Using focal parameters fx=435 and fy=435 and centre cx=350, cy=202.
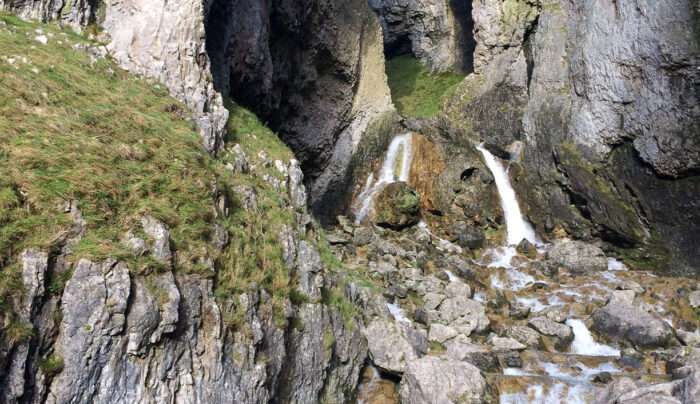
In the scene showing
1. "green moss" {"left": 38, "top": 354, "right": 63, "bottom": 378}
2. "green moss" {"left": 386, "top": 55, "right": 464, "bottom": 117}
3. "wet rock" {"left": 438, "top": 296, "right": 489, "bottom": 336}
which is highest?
"green moss" {"left": 386, "top": 55, "right": 464, "bottom": 117}

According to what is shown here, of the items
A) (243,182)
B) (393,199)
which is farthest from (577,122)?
(243,182)

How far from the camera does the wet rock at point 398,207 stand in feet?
79.4

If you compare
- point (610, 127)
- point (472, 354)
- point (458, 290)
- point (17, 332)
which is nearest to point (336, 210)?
point (458, 290)

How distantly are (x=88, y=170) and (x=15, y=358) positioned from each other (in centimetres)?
347

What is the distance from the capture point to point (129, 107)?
1085cm

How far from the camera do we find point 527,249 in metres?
22.9

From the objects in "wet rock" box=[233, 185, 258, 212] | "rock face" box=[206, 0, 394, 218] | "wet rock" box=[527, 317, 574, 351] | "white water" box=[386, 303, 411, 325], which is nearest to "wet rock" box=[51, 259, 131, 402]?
"wet rock" box=[233, 185, 258, 212]

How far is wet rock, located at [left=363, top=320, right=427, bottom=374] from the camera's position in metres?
11.6

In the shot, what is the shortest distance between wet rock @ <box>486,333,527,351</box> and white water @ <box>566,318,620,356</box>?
2.18 meters

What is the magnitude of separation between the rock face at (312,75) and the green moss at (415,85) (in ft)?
29.0

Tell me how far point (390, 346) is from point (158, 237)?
6.98 meters

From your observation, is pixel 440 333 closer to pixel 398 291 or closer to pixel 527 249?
pixel 398 291

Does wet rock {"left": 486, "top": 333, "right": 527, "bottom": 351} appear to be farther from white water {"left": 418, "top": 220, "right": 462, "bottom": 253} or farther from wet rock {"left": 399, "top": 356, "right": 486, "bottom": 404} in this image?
white water {"left": 418, "top": 220, "right": 462, "bottom": 253}

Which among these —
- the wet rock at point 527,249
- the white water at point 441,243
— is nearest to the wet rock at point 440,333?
the white water at point 441,243
